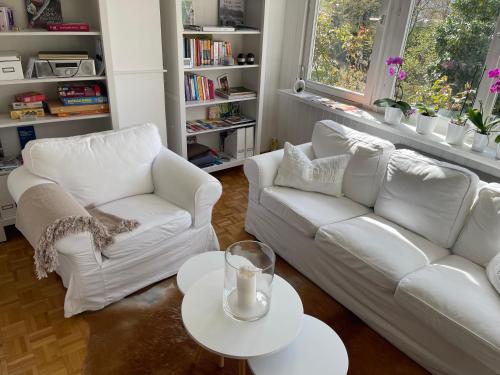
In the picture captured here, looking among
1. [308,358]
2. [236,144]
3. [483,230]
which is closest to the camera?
[308,358]

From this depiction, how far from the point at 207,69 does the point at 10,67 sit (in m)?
1.39

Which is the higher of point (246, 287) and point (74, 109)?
point (74, 109)

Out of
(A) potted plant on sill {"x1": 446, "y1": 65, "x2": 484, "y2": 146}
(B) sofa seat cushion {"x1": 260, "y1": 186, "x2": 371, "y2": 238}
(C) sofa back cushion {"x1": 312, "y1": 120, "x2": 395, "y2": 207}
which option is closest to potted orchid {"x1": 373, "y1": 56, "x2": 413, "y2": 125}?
(A) potted plant on sill {"x1": 446, "y1": 65, "x2": 484, "y2": 146}

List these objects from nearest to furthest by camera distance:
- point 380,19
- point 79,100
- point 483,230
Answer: point 483,230 → point 79,100 → point 380,19

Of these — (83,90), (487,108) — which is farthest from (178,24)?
(487,108)

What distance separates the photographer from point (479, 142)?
2.28 meters

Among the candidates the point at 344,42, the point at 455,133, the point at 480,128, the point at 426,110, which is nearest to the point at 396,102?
the point at 426,110

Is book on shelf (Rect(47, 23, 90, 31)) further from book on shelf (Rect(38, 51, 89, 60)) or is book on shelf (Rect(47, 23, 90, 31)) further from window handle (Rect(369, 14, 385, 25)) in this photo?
window handle (Rect(369, 14, 385, 25))

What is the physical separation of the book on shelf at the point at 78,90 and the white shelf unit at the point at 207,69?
0.62 meters

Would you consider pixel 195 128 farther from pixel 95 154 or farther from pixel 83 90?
pixel 95 154

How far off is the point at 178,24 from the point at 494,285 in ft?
8.33

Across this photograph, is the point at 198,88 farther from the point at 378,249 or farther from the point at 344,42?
the point at 378,249

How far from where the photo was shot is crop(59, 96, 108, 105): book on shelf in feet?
8.36

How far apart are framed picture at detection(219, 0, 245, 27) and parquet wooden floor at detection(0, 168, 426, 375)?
85.5 inches
